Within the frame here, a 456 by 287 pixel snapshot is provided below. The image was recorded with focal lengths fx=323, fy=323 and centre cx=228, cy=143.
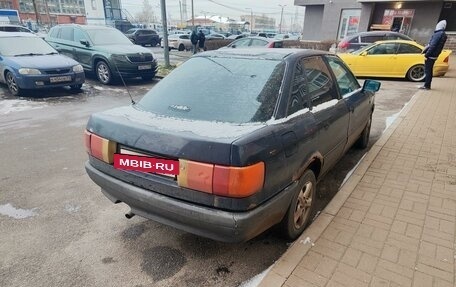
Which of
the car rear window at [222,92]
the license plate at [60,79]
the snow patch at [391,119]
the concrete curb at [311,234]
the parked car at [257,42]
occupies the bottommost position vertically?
the snow patch at [391,119]

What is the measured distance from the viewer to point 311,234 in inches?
112

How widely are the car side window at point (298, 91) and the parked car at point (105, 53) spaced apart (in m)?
7.92

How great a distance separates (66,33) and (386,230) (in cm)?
1188

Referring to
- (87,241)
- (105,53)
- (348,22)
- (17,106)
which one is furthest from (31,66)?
(348,22)

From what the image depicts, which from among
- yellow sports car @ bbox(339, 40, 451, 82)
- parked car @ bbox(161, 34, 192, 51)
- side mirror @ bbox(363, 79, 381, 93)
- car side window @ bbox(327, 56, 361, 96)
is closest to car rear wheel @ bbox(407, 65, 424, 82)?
yellow sports car @ bbox(339, 40, 451, 82)

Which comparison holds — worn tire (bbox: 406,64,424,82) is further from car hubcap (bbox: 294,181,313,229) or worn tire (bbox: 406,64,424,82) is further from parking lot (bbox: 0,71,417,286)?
car hubcap (bbox: 294,181,313,229)

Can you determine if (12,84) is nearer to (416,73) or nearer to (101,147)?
(101,147)

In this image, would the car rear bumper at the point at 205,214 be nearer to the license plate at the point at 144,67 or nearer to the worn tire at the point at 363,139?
the worn tire at the point at 363,139

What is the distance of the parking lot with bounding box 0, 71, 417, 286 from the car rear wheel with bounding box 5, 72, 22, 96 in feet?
14.8

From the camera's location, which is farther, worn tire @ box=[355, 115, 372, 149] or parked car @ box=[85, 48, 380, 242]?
worn tire @ box=[355, 115, 372, 149]

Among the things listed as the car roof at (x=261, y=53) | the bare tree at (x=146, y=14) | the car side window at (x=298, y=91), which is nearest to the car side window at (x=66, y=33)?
the car roof at (x=261, y=53)

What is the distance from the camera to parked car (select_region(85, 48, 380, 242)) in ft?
6.84

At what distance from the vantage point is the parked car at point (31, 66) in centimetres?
812

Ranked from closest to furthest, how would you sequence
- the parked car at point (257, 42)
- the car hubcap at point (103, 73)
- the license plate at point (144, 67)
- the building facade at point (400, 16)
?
1. the license plate at point (144, 67)
2. the car hubcap at point (103, 73)
3. the parked car at point (257, 42)
4. the building facade at point (400, 16)
